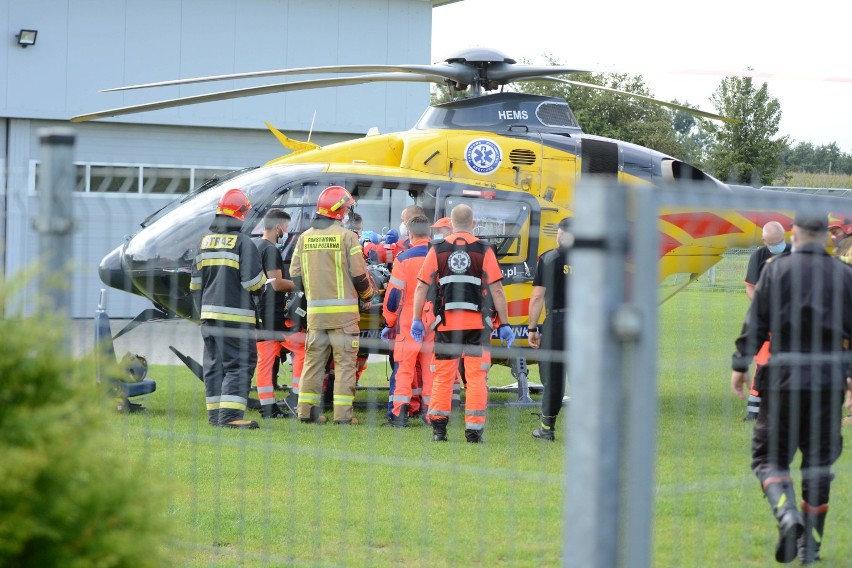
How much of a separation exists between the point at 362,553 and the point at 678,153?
4051 centimetres

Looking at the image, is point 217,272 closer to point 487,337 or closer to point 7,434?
point 487,337

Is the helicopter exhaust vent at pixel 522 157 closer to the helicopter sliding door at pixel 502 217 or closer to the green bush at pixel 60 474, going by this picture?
the helicopter sliding door at pixel 502 217

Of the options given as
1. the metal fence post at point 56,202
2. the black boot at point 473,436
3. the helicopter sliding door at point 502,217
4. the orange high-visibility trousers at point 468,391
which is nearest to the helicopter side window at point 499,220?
the helicopter sliding door at point 502,217

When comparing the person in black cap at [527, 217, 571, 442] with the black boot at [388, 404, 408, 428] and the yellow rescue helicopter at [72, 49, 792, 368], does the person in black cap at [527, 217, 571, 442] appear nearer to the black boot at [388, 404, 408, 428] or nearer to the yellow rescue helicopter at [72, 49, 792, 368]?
the black boot at [388, 404, 408, 428]

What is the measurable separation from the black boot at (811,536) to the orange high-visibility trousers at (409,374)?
4257mm

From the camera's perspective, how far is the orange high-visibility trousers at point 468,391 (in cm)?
819

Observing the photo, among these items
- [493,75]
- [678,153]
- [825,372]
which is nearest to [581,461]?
[825,372]

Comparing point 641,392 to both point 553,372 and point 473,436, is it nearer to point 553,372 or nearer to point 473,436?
point 553,372

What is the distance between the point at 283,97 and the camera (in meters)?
22.5

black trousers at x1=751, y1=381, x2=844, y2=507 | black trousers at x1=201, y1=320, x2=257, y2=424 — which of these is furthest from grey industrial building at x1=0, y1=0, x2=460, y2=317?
black trousers at x1=751, y1=381, x2=844, y2=507

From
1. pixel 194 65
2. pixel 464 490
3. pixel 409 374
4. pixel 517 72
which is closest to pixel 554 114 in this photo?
pixel 517 72

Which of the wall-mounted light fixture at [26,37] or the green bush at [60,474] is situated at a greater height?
the wall-mounted light fixture at [26,37]

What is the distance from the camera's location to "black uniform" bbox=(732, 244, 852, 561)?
3.69 meters

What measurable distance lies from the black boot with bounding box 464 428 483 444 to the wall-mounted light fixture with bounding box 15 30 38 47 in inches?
593
